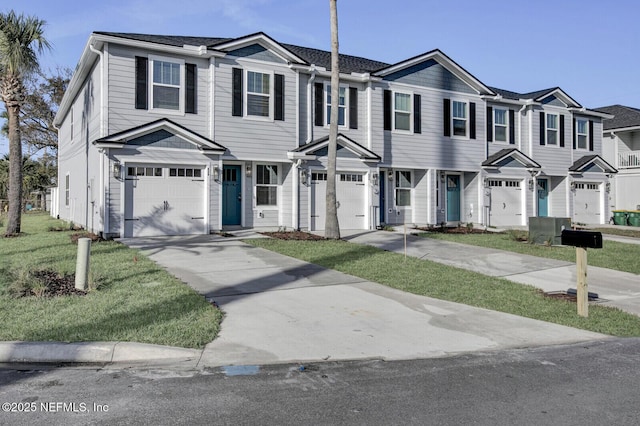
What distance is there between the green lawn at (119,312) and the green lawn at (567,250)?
9.75 m

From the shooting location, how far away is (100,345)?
17.1ft

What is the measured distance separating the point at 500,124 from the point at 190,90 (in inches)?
581

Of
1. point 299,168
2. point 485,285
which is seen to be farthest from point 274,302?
point 299,168

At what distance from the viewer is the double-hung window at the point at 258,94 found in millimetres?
16844

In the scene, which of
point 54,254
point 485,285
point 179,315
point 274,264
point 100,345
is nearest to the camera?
point 100,345

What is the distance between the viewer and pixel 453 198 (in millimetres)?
22703

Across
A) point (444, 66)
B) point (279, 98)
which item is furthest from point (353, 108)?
point (444, 66)

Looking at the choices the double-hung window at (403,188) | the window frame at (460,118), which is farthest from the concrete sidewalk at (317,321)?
the window frame at (460,118)

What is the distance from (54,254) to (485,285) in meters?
9.69

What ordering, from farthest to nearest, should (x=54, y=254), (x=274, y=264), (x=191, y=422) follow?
(x=54, y=254) → (x=274, y=264) → (x=191, y=422)

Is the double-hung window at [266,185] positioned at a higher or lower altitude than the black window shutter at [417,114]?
lower

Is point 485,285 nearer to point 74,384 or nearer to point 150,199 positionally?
point 74,384

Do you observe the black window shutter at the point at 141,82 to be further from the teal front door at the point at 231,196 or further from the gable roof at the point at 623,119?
the gable roof at the point at 623,119

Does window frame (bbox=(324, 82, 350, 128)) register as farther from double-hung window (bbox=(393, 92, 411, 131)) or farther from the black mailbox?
the black mailbox
